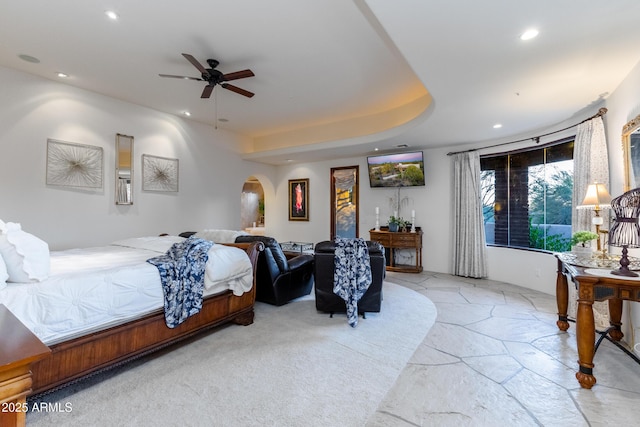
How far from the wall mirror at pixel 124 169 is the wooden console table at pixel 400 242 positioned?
182 inches

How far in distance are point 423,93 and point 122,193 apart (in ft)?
17.0

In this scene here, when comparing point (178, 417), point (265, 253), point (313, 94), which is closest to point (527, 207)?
point (313, 94)

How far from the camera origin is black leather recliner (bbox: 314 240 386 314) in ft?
11.1

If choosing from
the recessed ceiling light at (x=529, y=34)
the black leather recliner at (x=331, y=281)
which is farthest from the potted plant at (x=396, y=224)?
the recessed ceiling light at (x=529, y=34)

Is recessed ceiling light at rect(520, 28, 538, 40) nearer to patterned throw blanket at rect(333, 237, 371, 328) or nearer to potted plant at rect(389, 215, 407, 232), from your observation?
patterned throw blanket at rect(333, 237, 371, 328)

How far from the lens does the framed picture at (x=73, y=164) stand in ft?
13.7

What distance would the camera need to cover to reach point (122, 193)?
4.89m

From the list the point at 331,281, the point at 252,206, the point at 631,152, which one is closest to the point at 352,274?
the point at 331,281

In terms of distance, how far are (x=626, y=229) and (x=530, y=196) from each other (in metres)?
3.06

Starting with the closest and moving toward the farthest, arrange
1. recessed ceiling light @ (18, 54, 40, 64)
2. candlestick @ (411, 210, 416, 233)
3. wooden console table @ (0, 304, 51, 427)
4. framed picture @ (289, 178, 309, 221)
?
wooden console table @ (0, 304, 51, 427) → recessed ceiling light @ (18, 54, 40, 64) → candlestick @ (411, 210, 416, 233) → framed picture @ (289, 178, 309, 221)

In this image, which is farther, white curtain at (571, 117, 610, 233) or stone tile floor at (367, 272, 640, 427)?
white curtain at (571, 117, 610, 233)

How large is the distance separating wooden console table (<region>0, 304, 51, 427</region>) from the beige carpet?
3.70 ft

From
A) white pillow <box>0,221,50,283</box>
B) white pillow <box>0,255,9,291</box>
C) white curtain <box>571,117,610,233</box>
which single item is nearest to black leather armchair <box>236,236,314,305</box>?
white pillow <box>0,221,50,283</box>

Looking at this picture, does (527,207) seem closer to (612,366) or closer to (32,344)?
(612,366)
